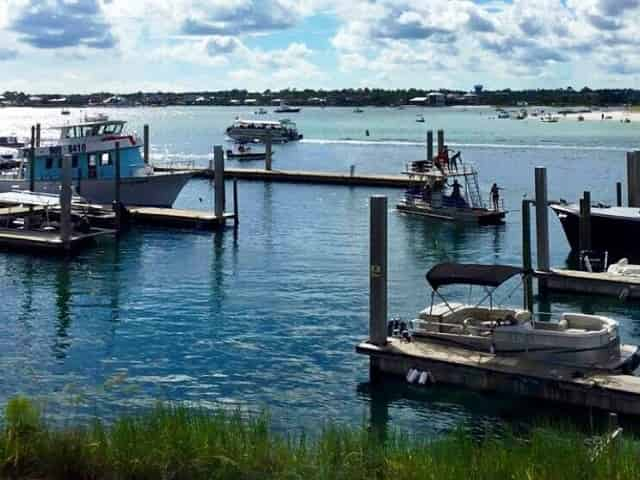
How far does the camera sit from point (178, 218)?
5150cm

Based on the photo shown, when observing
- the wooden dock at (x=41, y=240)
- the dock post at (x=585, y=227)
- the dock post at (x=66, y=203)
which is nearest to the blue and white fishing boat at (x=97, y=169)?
the wooden dock at (x=41, y=240)

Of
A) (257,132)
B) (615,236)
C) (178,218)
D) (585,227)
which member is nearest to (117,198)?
(178,218)

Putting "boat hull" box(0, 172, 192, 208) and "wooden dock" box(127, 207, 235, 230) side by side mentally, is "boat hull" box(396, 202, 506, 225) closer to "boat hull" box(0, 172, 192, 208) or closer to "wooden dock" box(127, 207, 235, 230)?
"wooden dock" box(127, 207, 235, 230)

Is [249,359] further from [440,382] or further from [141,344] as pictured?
[440,382]

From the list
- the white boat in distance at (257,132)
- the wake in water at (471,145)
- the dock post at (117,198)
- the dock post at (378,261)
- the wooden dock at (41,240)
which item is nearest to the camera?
the dock post at (378,261)

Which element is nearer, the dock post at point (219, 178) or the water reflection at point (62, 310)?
the water reflection at point (62, 310)

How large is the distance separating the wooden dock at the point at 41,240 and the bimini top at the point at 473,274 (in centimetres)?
2322

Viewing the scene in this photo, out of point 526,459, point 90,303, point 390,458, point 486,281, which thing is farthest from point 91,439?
point 90,303

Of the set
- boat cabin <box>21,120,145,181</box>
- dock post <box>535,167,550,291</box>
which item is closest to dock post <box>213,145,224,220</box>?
boat cabin <box>21,120,145,181</box>

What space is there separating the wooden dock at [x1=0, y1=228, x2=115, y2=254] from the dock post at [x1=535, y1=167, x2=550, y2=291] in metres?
20.9

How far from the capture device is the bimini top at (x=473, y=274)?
22.7 meters

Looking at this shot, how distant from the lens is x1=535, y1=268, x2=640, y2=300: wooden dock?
31.5 metres

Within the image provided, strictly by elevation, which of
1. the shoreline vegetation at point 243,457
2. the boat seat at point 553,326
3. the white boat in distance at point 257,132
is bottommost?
the shoreline vegetation at point 243,457

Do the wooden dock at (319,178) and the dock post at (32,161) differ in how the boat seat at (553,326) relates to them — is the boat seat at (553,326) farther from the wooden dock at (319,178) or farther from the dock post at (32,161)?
the wooden dock at (319,178)
